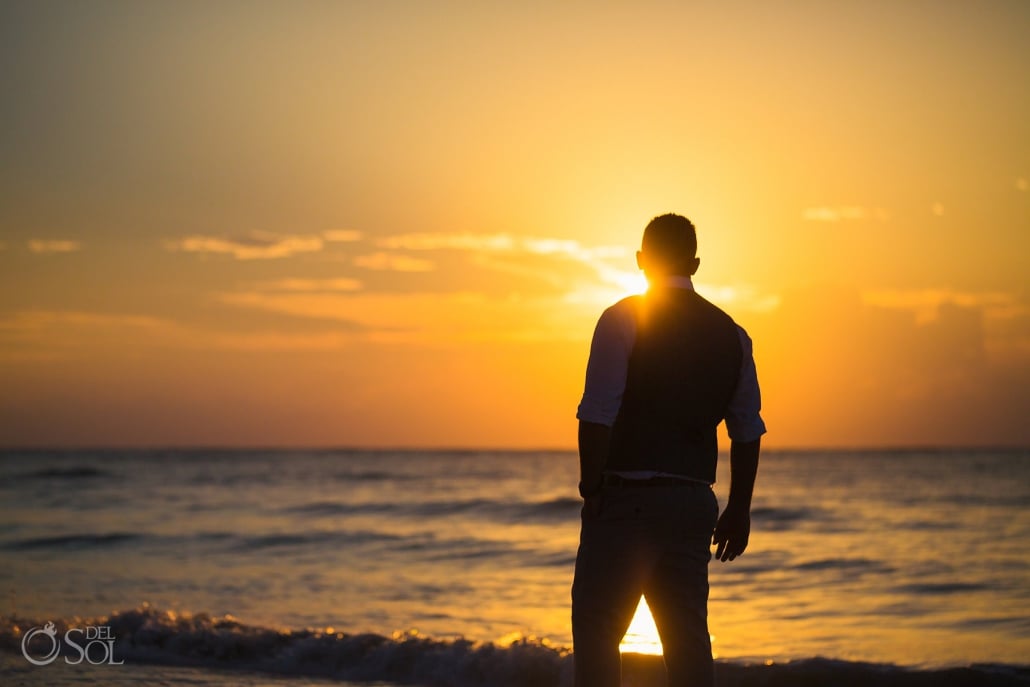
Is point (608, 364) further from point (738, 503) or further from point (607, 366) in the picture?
point (738, 503)

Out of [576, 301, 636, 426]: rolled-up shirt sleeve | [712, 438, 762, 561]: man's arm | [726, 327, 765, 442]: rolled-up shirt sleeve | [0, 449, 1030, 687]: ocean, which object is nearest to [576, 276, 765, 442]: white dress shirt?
[576, 301, 636, 426]: rolled-up shirt sleeve

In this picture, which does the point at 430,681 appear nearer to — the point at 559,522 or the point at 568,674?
the point at 568,674

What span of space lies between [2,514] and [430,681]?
2091 cm

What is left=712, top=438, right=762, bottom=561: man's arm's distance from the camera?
3.64 meters

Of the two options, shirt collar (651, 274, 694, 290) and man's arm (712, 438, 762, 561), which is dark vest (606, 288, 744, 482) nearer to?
shirt collar (651, 274, 694, 290)

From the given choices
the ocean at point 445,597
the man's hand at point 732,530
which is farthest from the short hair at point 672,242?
the ocean at point 445,597

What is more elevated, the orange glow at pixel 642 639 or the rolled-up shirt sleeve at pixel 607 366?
the rolled-up shirt sleeve at pixel 607 366

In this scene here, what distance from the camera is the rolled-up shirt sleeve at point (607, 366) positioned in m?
3.31

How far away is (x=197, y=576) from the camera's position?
1450 cm

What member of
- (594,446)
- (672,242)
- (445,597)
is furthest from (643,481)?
(445,597)

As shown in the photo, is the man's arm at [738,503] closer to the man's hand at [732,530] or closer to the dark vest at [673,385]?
the man's hand at [732,530]

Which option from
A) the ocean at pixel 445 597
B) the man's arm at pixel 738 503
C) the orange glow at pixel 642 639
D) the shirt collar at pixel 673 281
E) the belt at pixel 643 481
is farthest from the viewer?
the ocean at pixel 445 597

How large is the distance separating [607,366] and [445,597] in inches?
378

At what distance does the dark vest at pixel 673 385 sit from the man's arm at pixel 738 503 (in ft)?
0.57
